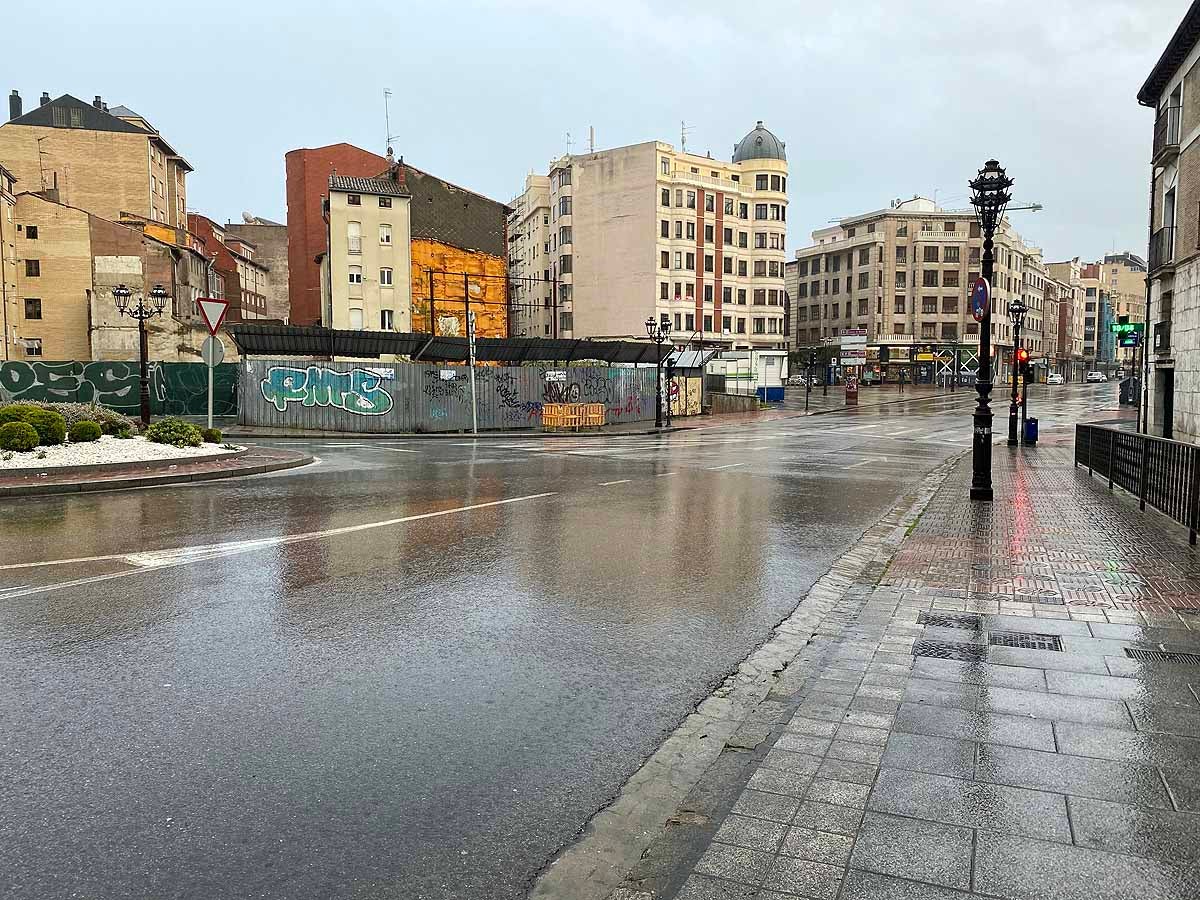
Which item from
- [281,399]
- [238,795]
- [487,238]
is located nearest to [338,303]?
[487,238]

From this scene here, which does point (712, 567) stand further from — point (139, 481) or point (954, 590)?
point (139, 481)

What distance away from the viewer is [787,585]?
7.61m

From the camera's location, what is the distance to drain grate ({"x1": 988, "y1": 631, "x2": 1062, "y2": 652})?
223 inches

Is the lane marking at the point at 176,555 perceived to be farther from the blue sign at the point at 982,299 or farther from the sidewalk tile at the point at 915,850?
the blue sign at the point at 982,299

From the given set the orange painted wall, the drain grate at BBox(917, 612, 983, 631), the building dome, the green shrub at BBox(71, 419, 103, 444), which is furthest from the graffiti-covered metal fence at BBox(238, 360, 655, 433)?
the building dome

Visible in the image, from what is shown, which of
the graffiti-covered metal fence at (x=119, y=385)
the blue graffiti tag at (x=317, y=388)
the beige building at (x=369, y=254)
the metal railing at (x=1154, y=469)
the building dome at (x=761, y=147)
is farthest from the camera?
the building dome at (x=761, y=147)

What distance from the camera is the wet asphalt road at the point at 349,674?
321cm

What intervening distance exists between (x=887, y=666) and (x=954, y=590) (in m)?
2.35

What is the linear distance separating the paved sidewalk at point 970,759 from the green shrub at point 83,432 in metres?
15.5

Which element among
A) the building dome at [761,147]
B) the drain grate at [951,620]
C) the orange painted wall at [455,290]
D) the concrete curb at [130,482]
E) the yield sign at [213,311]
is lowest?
the drain grate at [951,620]

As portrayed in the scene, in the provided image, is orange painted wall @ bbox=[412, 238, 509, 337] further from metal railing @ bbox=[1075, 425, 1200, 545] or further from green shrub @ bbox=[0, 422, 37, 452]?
metal railing @ bbox=[1075, 425, 1200, 545]

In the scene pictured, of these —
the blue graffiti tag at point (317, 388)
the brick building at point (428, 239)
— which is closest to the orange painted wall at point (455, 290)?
the brick building at point (428, 239)

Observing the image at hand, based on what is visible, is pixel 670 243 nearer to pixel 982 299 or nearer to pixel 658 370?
pixel 658 370

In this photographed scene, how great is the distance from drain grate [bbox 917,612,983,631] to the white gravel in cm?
1429
